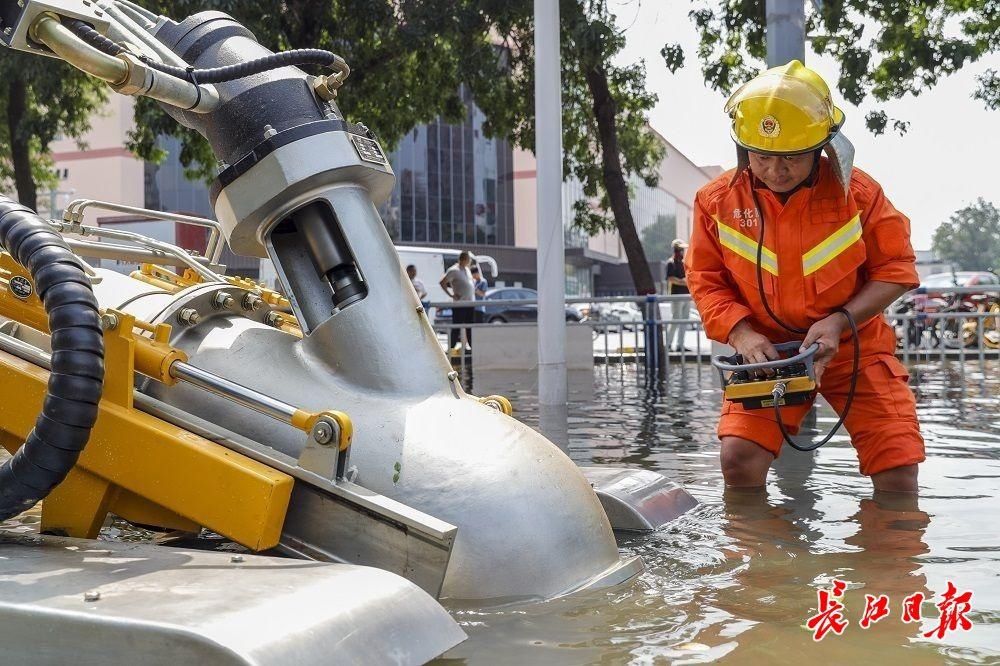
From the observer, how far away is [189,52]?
350 cm

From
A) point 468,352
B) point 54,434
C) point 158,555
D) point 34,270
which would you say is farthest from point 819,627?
point 468,352

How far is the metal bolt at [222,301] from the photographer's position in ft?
11.6

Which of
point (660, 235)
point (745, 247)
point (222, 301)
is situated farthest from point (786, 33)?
point (660, 235)

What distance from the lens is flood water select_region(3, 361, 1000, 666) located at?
2549 mm

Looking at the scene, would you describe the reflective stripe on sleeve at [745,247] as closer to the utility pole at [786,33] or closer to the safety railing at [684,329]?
the utility pole at [786,33]

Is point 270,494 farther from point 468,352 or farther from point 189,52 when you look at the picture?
point 468,352

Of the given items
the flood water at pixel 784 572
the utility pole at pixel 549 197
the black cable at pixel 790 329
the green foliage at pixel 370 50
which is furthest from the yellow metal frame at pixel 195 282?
the green foliage at pixel 370 50

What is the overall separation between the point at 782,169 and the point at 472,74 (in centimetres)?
1342

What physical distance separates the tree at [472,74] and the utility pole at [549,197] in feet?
17.6

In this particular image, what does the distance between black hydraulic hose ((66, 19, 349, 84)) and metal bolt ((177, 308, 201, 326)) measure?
2.26 feet

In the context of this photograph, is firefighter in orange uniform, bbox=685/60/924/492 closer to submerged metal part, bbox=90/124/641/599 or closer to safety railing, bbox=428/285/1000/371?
submerged metal part, bbox=90/124/641/599

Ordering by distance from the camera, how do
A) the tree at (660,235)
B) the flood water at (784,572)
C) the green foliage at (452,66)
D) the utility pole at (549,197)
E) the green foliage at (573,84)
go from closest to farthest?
the flood water at (784,572)
the utility pole at (549,197)
the green foliage at (573,84)
the green foliage at (452,66)
the tree at (660,235)

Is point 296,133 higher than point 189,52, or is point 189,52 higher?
point 189,52

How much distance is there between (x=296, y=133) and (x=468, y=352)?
44.0 feet
